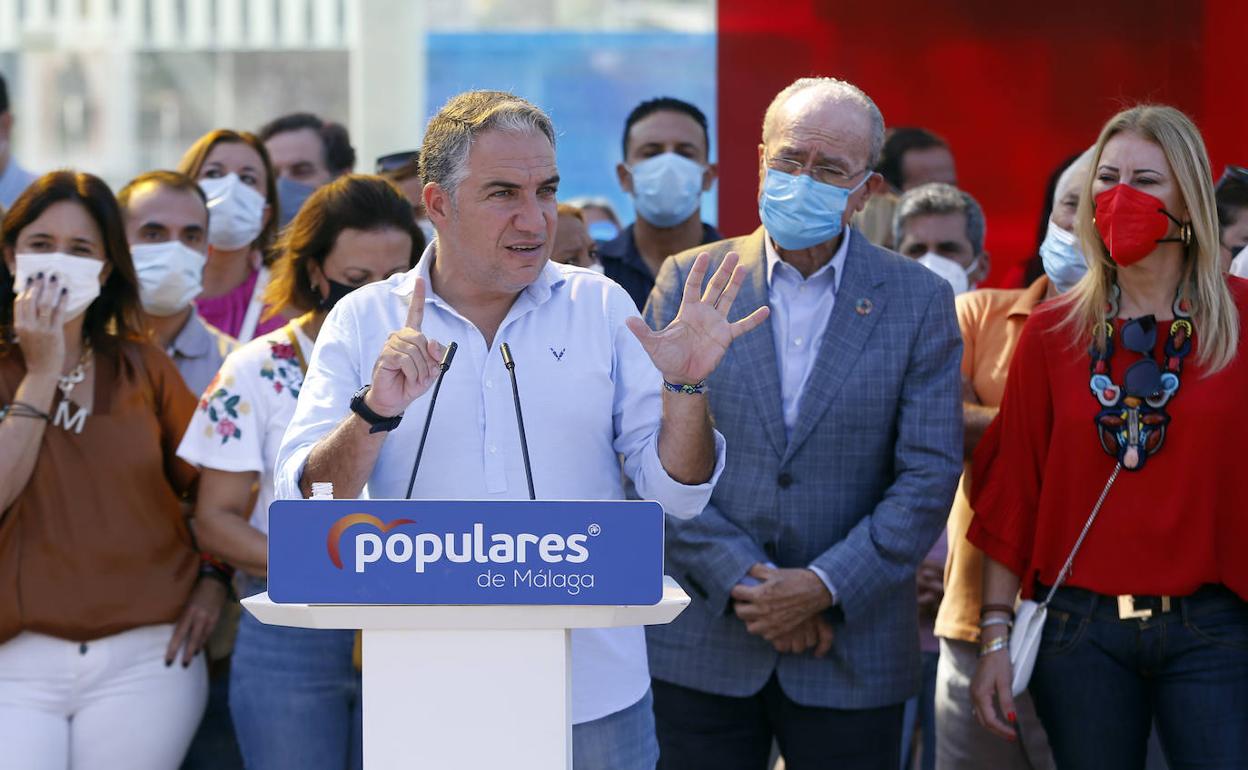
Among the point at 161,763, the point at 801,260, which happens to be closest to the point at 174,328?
the point at 161,763

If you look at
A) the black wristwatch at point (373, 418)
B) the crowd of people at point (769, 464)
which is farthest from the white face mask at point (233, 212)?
the black wristwatch at point (373, 418)

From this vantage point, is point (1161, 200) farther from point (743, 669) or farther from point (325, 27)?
point (325, 27)

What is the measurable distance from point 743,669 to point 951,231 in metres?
2.07

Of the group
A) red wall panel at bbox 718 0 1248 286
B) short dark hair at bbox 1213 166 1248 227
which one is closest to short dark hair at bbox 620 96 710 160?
red wall panel at bbox 718 0 1248 286

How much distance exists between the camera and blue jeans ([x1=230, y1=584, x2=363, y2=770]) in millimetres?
3770

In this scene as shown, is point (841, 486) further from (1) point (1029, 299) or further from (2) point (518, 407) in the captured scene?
(2) point (518, 407)

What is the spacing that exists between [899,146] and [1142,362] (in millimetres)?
2846

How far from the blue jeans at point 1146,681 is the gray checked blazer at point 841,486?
41cm

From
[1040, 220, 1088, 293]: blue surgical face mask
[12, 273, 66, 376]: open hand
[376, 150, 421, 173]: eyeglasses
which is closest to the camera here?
[12, 273, 66, 376]: open hand

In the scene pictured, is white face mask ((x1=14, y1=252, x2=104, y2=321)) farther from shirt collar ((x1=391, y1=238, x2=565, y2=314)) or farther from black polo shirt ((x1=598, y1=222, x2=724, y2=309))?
black polo shirt ((x1=598, y1=222, x2=724, y2=309))

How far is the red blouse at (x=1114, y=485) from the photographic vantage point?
3.47 meters

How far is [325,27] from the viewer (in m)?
7.48

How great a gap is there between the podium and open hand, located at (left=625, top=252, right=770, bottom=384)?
1.83 feet

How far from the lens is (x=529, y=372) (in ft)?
9.68
